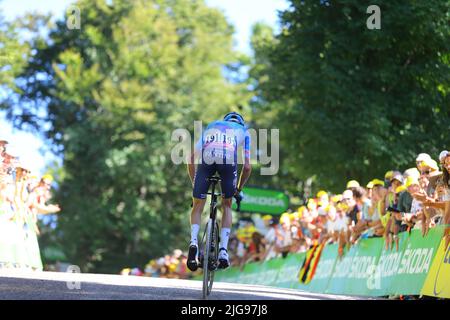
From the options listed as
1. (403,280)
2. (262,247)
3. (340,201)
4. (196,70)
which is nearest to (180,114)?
(196,70)

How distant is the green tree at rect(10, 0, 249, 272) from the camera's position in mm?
48188

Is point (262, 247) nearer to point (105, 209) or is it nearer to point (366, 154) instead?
point (366, 154)

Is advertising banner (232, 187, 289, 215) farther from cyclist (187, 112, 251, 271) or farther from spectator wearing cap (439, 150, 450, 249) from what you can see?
cyclist (187, 112, 251, 271)

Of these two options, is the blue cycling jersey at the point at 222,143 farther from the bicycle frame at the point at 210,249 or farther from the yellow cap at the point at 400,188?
the yellow cap at the point at 400,188

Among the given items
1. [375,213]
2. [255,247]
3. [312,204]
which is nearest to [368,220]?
[375,213]

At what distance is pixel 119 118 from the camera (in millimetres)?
48438

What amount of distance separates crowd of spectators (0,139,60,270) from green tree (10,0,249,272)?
24.0 meters

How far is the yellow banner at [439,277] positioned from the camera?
45.7 feet

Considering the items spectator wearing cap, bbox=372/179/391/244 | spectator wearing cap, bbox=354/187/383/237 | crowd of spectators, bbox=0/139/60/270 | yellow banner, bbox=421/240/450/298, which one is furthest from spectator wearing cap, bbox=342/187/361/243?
crowd of spectators, bbox=0/139/60/270

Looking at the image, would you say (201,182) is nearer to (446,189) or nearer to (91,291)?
(91,291)

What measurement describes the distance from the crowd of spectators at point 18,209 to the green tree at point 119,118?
78.9ft

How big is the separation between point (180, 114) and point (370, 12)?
75.2 ft

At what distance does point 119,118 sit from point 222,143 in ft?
119

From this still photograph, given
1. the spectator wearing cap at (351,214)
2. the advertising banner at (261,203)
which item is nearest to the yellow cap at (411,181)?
the spectator wearing cap at (351,214)
